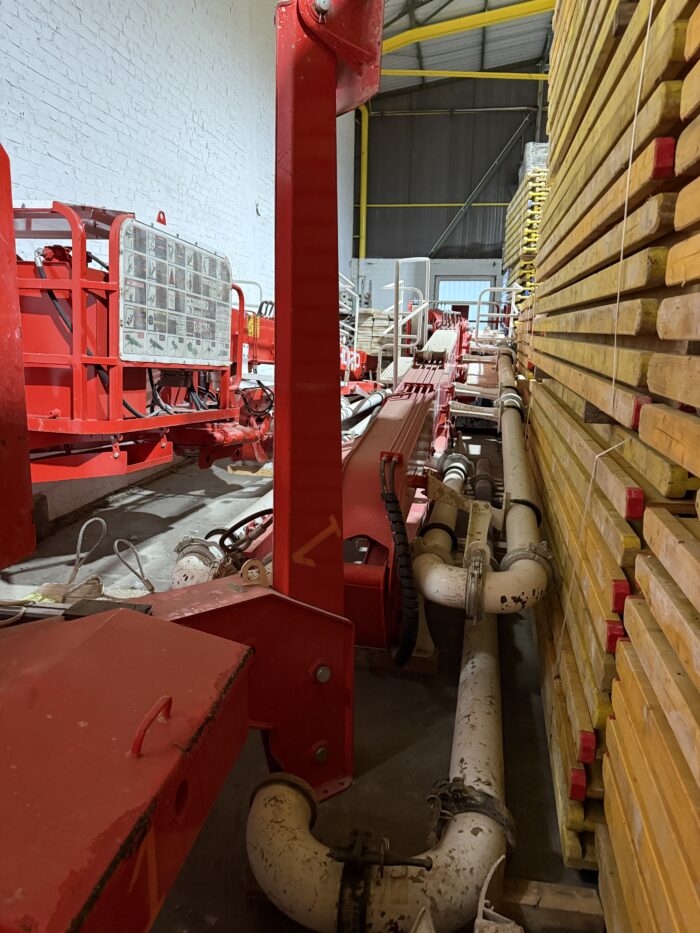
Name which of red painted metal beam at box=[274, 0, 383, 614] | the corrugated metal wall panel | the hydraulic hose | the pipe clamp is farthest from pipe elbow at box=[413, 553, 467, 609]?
the corrugated metal wall panel

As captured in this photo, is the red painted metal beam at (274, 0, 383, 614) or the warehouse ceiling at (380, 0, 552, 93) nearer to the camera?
the red painted metal beam at (274, 0, 383, 614)

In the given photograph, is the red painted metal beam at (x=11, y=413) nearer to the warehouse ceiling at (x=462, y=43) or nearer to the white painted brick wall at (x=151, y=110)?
the white painted brick wall at (x=151, y=110)

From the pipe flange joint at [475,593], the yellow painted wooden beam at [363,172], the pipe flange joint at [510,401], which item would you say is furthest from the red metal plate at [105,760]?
the yellow painted wooden beam at [363,172]

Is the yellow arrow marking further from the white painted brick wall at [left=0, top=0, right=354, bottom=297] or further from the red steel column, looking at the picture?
the white painted brick wall at [left=0, top=0, right=354, bottom=297]

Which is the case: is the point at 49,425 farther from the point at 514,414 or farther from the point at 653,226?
the point at 514,414

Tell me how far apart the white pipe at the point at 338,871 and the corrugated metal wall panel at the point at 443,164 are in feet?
68.9

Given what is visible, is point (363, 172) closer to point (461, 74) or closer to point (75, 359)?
point (461, 74)

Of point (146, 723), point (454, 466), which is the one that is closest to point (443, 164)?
point (454, 466)

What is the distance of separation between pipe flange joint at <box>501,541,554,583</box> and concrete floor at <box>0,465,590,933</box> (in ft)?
2.45

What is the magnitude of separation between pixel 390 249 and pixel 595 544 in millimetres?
20609

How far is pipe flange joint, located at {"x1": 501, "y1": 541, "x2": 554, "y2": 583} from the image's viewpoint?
321 cm

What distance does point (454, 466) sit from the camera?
5.48 meters

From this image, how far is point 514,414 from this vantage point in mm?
6230

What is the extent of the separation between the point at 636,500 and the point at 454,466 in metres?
3.60
